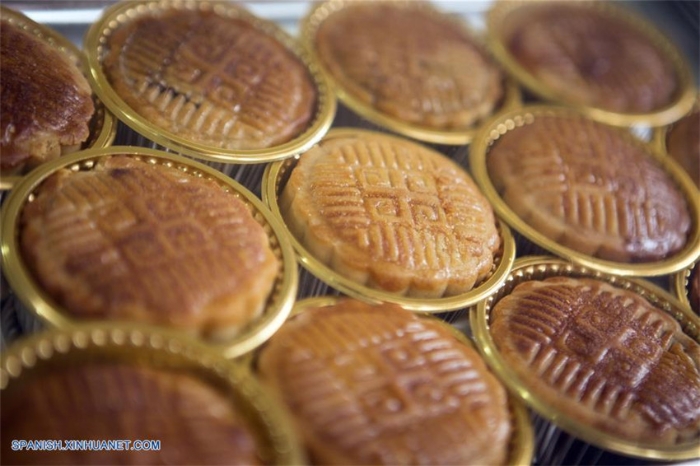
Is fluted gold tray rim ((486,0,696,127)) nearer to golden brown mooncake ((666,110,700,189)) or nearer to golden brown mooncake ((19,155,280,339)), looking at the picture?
golden brown mooncake ((666,110,700,189))

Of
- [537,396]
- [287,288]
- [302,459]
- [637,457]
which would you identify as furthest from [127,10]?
[637,457]

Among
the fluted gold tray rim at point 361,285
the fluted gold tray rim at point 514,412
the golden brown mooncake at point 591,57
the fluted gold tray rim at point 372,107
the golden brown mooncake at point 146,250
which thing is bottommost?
the fluted gold tray rim at point 514,412

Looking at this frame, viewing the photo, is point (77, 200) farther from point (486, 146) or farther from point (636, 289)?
point (636, 289)

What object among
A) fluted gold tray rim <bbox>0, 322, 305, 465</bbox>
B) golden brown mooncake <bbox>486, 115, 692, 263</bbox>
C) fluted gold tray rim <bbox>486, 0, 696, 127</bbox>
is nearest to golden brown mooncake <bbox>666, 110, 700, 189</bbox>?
fluted gold tray rim <bbox>486, 0, 696, 127</bbox>

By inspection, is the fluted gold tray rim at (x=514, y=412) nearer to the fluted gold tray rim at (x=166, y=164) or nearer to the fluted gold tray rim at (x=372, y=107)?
the fluted gold tray rim at (x=166, y=164)

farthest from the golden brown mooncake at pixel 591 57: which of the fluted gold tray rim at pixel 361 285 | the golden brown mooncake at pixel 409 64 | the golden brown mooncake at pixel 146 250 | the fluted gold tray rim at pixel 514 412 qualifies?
the golden brown mooncake at pixel 146 250

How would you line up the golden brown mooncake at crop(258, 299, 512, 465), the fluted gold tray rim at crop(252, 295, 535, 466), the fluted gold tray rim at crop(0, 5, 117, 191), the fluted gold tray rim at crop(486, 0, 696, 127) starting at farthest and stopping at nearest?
the fluted gold tray rim at crop(486, 0, 696, 127), the fluted gold tray rim at crop(0, 5, 117, 191), the fluted gold tray rim at crop(252, 295, 535, 466), the golden brown mooncake at crop(258, 299, 512, 465)
